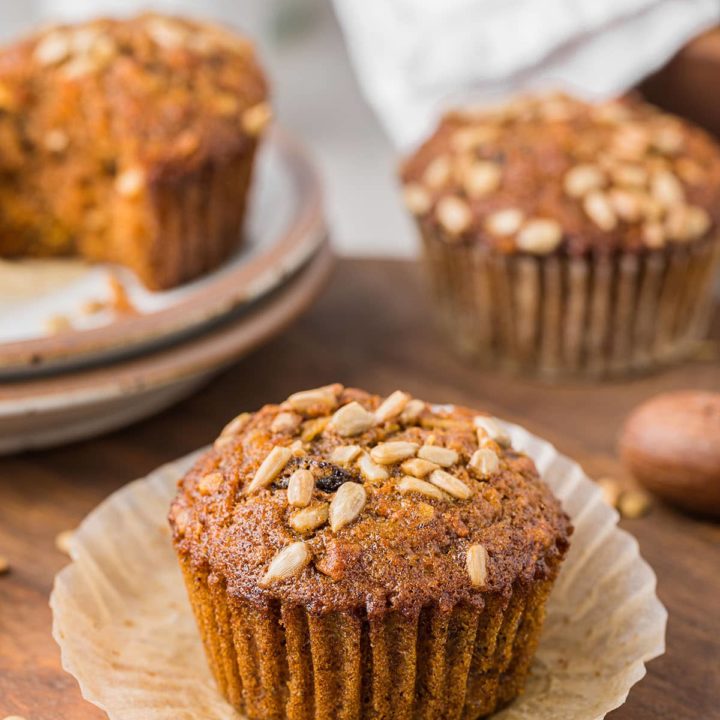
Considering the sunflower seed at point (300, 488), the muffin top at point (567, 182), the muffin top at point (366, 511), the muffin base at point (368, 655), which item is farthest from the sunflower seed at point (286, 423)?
the muffin top at point (567, 182)

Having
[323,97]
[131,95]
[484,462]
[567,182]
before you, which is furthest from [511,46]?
[323,97]

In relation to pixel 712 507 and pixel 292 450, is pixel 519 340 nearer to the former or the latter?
pixel 712 507

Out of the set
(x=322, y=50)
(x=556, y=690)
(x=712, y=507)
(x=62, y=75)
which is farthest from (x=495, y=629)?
(x=322, y=50)

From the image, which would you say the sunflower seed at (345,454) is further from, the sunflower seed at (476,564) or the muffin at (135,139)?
the muffin at (135,139)

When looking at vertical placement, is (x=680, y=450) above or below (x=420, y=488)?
below

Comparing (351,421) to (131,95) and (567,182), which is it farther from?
(131,95)

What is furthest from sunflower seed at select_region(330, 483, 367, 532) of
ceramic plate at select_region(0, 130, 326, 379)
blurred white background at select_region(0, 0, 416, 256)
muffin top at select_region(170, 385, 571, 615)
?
blurred white background at select_region(0, 0, 416, 256)

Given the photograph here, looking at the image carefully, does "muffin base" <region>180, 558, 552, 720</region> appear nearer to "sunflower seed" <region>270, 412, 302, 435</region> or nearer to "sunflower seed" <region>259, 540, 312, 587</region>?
"sunflower seed" <region>259, 540, 312, 587</region>
